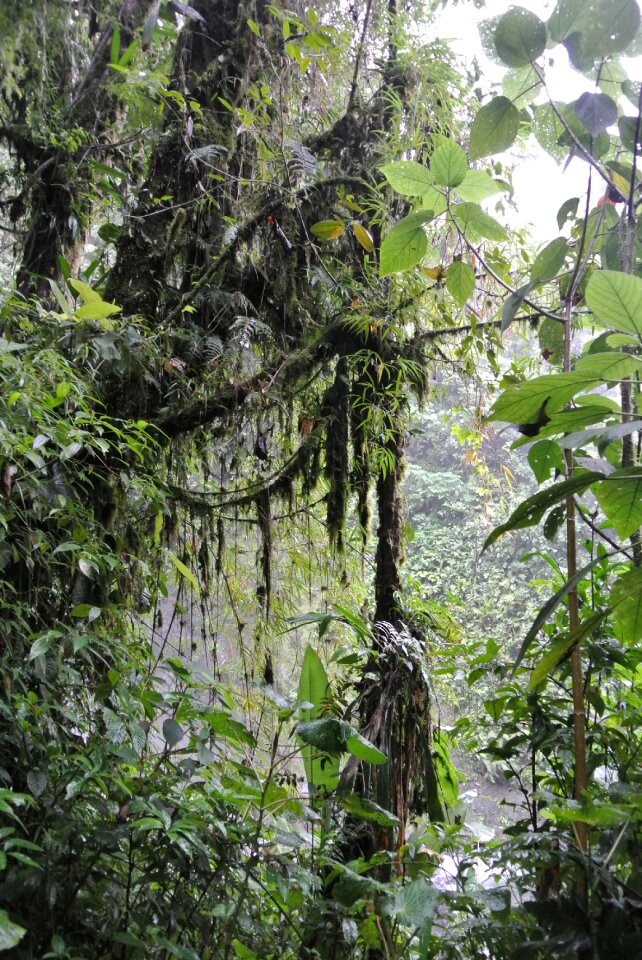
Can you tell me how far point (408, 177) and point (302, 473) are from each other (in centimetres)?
104

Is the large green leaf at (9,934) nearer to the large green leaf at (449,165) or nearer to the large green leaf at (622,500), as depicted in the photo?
the large green leaf at (622,500)

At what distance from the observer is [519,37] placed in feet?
2.82

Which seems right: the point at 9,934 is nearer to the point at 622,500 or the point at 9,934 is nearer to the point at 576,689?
the point at 576,689

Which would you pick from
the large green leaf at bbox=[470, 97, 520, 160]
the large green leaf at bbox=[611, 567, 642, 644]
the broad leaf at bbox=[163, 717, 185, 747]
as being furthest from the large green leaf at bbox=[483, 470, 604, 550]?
the broad leaf at bbox=[163, 717, 185, 747]

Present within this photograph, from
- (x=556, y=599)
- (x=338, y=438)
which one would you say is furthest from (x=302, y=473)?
(x=556, y=599)

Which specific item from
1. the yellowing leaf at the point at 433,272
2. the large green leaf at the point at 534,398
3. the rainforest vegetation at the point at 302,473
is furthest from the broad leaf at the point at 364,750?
the yellowing leaf at the point at 433,272

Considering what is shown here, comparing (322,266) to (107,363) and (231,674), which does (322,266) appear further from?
(231,674)

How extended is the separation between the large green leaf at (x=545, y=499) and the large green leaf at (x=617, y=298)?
148 mm

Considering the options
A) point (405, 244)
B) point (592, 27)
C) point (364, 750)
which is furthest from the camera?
point (364, 750)

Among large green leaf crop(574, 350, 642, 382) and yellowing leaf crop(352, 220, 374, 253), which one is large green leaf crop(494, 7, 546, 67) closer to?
large green leaf crop(574, 350, 642, 382)

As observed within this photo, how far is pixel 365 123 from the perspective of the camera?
6.56ft

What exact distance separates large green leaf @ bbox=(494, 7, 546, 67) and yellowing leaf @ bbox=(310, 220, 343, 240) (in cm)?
89

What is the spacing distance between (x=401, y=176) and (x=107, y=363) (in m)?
0.98

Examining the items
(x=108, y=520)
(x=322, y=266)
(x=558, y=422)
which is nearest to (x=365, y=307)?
(x=322, y=266)
